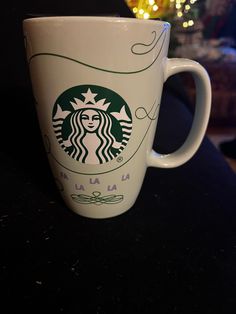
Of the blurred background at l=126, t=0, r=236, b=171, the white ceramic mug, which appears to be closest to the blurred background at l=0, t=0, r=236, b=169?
the blurred background at l=126, t=0, r=236, b=171

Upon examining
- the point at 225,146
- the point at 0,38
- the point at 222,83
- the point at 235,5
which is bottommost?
the point at 225,146

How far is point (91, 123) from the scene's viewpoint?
293 millimetres

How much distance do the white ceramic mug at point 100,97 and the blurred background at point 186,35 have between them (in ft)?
0.67

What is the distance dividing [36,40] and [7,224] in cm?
21

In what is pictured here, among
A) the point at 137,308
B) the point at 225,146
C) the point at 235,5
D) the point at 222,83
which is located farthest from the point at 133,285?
the point at 235,5

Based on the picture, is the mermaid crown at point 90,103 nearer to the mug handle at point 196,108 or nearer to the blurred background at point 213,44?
the mug handle at point 196,108

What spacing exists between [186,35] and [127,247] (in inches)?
93.9

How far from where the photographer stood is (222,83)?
2.18 m

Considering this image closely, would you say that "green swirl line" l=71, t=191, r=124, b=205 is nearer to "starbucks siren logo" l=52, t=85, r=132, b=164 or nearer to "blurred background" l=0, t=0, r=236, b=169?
"starbucks siren logo" l=52, t=85, r=132, b=164

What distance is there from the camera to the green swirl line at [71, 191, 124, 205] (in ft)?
1.14

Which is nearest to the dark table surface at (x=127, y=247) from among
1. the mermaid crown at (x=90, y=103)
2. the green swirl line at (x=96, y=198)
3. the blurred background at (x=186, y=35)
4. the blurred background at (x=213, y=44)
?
the green swirl line at (x=96, y=198)

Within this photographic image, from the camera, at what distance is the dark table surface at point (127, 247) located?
0.83 feet

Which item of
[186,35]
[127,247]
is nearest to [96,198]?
[127,247]

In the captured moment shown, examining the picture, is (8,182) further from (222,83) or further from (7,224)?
(222,83)
